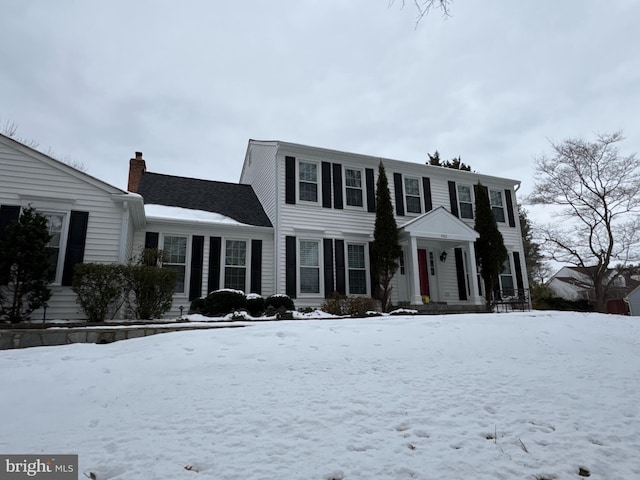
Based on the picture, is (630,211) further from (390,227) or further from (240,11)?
(240,11)

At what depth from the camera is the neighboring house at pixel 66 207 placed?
8.06 m

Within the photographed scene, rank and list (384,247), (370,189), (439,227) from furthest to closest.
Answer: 1. (370,189)
2. (439,227)
3. (384,247)

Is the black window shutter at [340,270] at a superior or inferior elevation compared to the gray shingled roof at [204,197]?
inferior

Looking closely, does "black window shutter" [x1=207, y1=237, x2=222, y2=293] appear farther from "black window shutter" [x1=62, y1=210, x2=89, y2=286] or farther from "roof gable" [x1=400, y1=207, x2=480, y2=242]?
"roof gable" [x1=400, y1=207, x2=480, y2=242]

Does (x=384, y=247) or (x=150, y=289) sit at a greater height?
(x=384, y=247)

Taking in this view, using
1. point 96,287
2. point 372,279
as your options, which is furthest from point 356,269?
point 96,287

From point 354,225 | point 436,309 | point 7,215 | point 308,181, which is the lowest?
point 436,309

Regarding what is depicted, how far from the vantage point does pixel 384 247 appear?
11305mm

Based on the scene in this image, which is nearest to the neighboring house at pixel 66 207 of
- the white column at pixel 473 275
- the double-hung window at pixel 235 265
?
the double-hung window at pixel 235 265

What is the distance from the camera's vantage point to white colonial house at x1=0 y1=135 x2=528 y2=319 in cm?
839

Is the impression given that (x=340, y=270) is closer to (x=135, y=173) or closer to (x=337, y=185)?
(x=337, y=185)

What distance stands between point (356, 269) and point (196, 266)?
503 cm

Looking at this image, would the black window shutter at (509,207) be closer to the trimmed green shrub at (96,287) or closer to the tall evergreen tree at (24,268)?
the trimmed green shrub at (96,287)

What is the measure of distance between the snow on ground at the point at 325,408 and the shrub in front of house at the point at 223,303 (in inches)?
135
